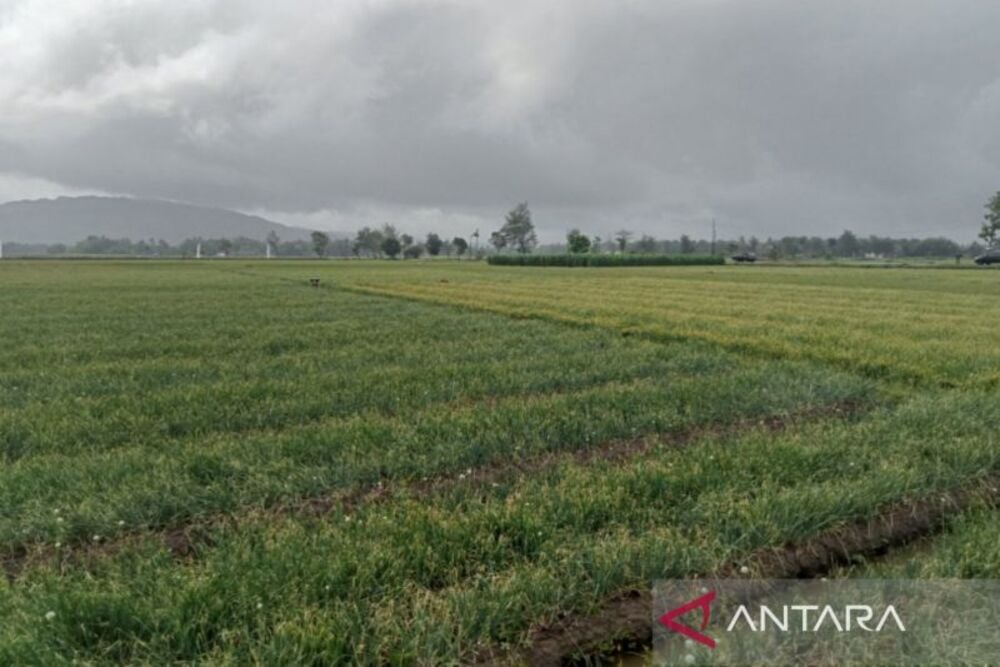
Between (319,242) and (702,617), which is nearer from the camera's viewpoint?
(702,617)

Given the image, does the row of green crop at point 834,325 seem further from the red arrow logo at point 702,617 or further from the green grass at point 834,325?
the red arrow logo at point 702,617

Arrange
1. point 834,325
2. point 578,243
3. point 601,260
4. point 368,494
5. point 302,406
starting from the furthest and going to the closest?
point 578,243
point 601,260
point 834,325
point 302,406
point 368,494

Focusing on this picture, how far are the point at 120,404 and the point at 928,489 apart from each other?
27.7 feet

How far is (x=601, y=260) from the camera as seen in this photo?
9069 cm

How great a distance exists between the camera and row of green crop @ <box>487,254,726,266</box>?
91000 mm

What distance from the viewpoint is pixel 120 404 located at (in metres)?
6.77

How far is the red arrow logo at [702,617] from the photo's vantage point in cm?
280

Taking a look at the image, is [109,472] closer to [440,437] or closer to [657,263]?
[440,437]

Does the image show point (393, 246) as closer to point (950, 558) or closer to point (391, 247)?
point (391, 247)

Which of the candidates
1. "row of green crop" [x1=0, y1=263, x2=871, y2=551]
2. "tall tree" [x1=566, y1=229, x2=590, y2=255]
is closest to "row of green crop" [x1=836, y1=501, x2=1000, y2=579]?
"row of green crop" [x1=0, y1=263, x2=871, y2=551]

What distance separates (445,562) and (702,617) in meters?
1.46

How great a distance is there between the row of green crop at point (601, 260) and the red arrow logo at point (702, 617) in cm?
8883

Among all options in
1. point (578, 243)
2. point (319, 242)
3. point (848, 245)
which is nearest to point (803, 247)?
point (848, 245)

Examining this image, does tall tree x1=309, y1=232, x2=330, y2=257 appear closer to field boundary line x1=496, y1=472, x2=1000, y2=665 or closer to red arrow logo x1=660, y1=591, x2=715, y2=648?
field boundary line x1=496, y1=472, x2=1000, y2=665
